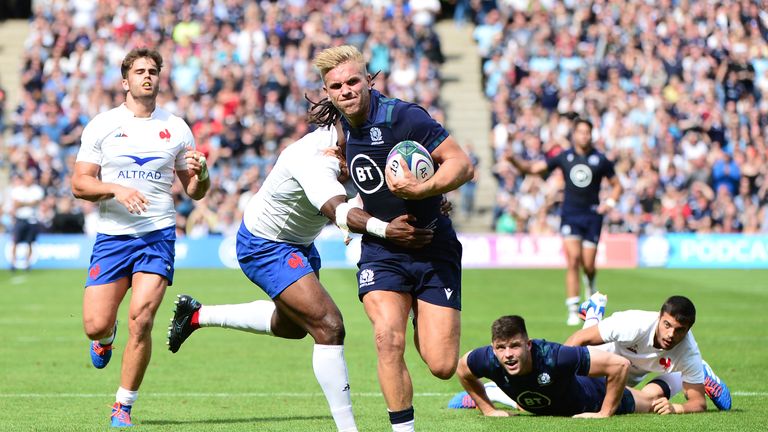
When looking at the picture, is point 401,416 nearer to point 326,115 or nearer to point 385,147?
point 385,147

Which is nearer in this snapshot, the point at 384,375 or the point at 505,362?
the point at 384,375

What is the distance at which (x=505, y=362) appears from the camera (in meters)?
8.80

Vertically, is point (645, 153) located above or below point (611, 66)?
below

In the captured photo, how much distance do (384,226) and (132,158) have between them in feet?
8.88

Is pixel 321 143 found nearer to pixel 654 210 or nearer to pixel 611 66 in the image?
pixel 654 210

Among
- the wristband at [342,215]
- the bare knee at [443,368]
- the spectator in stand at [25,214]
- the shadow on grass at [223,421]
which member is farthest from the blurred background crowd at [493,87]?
the wristband at [342,215]

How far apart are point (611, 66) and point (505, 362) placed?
26.2 m

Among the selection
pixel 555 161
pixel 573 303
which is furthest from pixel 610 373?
pixel 555 161

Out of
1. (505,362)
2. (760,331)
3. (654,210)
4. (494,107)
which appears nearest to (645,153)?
(654,210)

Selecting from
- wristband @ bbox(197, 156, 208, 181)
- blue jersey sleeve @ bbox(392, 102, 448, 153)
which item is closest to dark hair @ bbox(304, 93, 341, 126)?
blue jersey sleeve @ bbox(392, 102, 448, 153)

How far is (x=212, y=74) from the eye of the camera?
3278 cm

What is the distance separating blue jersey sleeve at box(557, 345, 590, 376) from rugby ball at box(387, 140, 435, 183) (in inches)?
87.7

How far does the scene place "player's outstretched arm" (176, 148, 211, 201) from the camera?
9102 millimetres

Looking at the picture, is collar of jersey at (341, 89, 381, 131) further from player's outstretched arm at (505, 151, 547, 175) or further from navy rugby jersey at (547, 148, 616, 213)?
navy rugby jersey at (547, 148, 616, 213)
